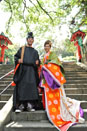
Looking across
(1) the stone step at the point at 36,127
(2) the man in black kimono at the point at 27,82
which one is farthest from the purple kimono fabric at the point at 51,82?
(1) the stone step at the point at 36,127

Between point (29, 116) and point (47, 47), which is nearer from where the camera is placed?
point (29, 116)

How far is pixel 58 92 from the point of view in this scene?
10.0 ft

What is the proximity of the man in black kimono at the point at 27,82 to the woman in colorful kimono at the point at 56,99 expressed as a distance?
23cm

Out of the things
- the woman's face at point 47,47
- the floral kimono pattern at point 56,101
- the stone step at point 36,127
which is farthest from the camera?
the woman's face at point 47,47

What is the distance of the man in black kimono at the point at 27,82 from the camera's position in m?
2.88

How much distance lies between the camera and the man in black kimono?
2.88 m

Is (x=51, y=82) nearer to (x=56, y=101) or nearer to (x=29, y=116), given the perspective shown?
(x=56, y=101)

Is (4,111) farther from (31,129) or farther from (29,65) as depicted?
(29,65)

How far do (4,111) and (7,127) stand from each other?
37 centimetres

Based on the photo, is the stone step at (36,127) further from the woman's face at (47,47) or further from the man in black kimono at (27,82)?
the woman's face at (47,47)

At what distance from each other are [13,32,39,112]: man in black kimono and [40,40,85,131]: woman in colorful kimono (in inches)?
9.1

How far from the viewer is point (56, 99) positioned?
2973 millimetres

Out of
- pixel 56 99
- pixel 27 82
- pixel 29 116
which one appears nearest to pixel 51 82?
pixel 56 99

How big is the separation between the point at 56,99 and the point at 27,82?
779 mm
